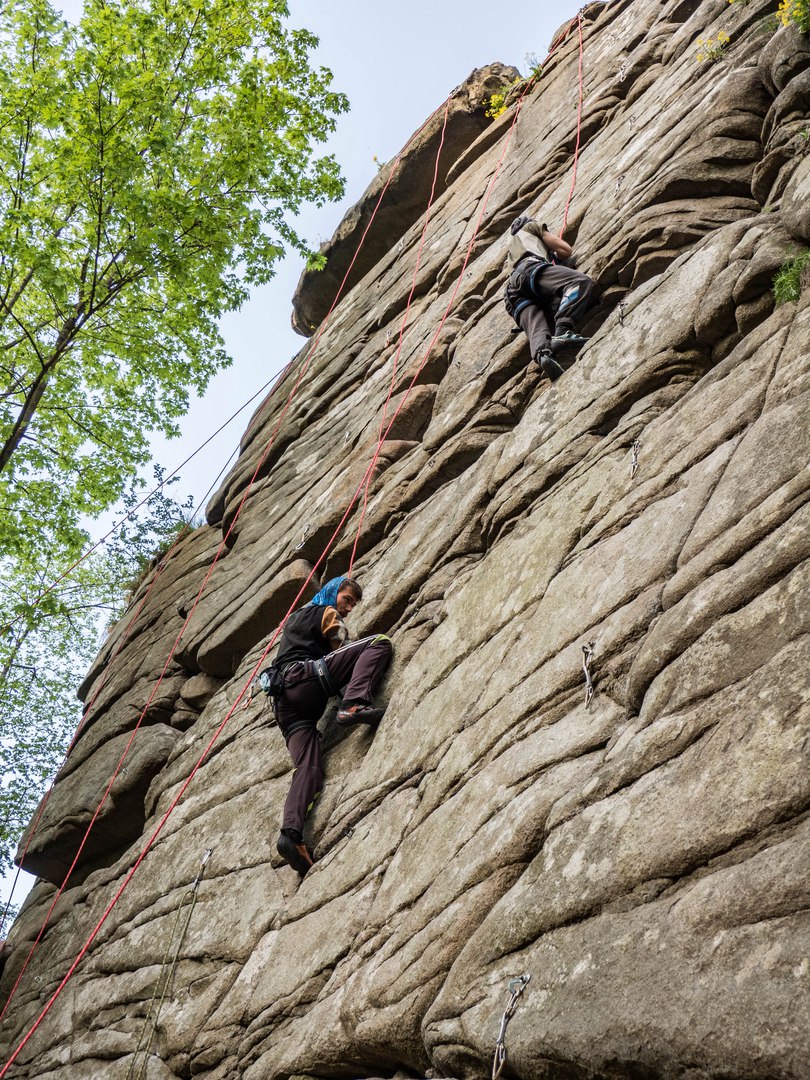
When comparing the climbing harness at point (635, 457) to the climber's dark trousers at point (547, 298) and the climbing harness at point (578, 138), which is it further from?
the climbing harness at point (578, 138)

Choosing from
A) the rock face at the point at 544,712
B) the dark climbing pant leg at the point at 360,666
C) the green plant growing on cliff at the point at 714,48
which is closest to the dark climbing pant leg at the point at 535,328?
the rock face at the point at 544,712

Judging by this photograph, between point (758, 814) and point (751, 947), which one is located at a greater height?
point (758, 814)

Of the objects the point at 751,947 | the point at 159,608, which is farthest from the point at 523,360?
the point at 159,608

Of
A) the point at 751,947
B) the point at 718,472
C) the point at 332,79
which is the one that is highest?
the point at 332,79

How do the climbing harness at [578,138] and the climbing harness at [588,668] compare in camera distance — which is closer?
the climbing harness at [588,668]

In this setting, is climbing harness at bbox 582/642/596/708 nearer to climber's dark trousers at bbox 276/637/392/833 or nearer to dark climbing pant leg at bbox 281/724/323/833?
climber's dark trousers at bbox 276/637/392/833

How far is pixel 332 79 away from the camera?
17.7 metres

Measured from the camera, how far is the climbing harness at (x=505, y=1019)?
169 inches

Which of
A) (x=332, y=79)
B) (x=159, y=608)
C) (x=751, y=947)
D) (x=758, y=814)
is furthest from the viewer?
(x=332, y=79)

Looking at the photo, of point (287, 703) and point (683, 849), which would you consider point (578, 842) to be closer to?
point (683, 849)

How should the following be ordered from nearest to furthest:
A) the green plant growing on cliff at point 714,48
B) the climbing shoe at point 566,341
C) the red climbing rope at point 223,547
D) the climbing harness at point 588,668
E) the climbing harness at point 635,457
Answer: the climbing harness at point 588,668 < the climbing harness at point 635,457 < the climbing shoe at point 566,341 < the green plant growing on cliff at point 714,48 < the red climbing rope at point 223,547

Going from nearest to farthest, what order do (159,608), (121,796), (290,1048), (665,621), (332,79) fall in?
(665,621), (290,1048), (121,796), (159,608), (332,79)

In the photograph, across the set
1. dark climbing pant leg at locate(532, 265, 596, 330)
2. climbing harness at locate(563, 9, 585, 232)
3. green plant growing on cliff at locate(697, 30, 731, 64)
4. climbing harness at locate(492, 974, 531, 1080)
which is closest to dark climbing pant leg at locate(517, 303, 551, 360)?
dark climbing pant leg at locate(532, 265, 596, 330)

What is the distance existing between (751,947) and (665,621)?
1864 mm
